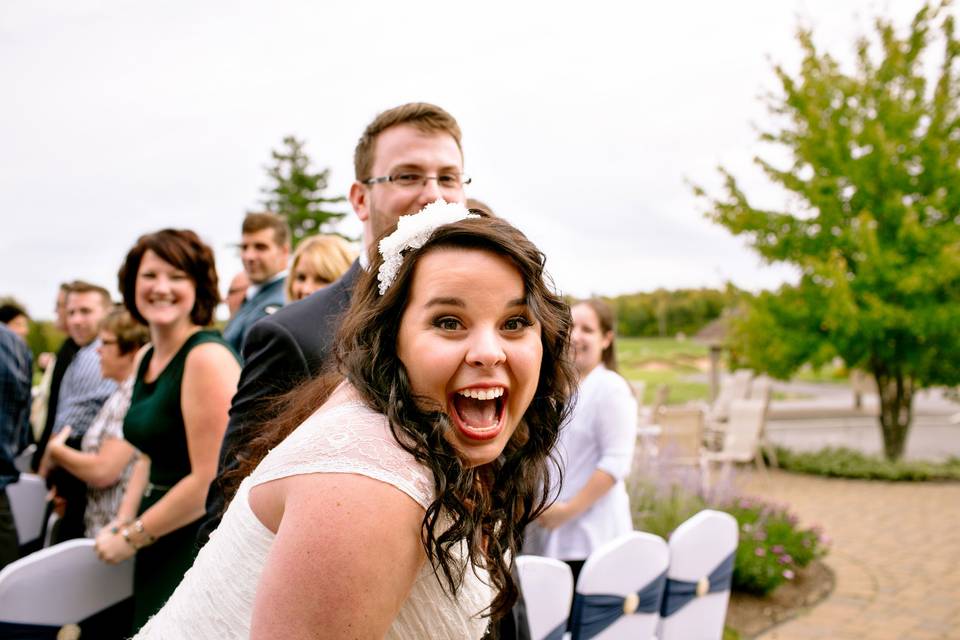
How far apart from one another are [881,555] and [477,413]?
27.2 ft

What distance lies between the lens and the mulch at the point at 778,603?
5.93 meters

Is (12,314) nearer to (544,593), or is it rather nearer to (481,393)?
(544,593)

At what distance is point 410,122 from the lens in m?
2.30

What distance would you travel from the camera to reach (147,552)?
2920mm

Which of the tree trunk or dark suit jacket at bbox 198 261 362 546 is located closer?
dark suit jacket at bbox 198 261 362 546

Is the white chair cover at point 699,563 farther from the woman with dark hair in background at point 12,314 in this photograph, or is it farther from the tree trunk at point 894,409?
the tree trunk at point 894,409

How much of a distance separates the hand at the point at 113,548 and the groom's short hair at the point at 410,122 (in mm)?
1647

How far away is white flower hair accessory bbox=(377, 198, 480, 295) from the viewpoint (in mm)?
1356

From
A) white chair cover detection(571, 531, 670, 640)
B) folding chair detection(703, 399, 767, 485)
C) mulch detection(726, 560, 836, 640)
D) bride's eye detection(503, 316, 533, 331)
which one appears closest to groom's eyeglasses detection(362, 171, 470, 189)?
bride's eye detection(503, 316, 533, 331)

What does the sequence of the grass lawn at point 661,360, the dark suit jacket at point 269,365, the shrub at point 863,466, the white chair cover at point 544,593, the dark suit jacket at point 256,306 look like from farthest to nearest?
the grass lawn at point 661,360, the shrub at point 863,466, the dark suit jacket at point 256,306, the white chair cover at point 544,593, the dark suit jacket at point 269,365

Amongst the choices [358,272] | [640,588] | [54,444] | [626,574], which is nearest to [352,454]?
[358,272]

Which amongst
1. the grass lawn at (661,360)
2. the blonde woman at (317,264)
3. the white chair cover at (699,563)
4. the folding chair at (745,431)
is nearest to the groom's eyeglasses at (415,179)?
the blonde woman at (317,264)

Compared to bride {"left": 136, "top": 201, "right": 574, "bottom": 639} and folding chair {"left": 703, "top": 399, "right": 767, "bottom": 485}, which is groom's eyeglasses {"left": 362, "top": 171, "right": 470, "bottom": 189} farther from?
folding chair {"left": 703, "top": 399, "right": 767, "bottom": 485}

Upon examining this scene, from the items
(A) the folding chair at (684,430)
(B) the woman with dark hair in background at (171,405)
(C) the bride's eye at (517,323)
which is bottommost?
(A) the folding chair at (684,430)
